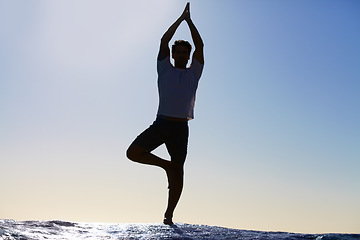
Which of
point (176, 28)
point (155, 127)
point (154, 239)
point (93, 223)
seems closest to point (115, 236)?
point (154, 239)

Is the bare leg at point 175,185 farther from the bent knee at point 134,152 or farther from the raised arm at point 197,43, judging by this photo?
the raised arm at point 197,43

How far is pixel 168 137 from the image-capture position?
5.66 metres

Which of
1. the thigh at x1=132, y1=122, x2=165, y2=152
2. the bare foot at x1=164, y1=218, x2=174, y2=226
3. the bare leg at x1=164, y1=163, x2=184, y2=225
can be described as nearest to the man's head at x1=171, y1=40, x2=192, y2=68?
the thigh at x1=132, y1=122, x2=165, y2=152

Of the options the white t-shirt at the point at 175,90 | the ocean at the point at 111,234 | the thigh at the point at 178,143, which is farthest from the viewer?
the thigh at the point at 178,143

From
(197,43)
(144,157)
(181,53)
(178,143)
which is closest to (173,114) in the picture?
(178,143)

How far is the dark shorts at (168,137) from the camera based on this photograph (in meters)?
5.61

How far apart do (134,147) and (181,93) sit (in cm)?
104

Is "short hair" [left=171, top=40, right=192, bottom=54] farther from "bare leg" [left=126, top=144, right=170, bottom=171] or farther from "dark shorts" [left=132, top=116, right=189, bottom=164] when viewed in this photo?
"bare leg" [left=126, top=144, right=170, bottom=171]

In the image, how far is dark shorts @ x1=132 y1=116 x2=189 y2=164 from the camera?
5.61 metres

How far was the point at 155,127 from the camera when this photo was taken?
5.66 metres

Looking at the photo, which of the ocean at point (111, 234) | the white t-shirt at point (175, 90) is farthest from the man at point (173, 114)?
the ocean at point (111, 234)

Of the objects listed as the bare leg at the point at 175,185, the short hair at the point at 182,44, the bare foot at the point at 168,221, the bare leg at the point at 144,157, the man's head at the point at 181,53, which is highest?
the short hair at the point at 182,44

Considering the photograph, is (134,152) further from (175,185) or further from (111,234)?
(111,234)

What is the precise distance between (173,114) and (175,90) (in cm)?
34
